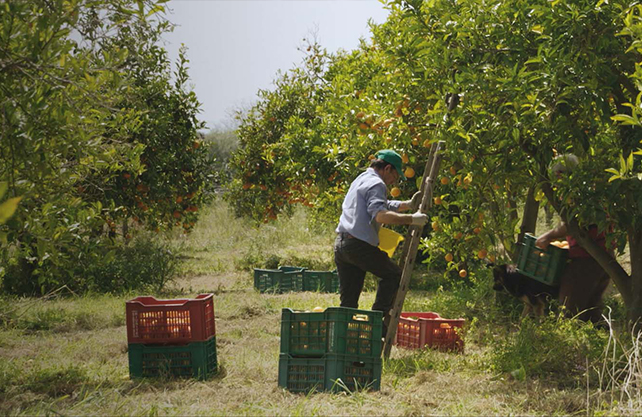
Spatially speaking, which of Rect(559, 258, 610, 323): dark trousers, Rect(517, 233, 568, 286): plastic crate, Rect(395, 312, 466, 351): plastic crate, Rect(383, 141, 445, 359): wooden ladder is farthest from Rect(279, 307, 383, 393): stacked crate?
Rect(559, 258, 610, 323): dark trousers

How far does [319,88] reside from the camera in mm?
11797

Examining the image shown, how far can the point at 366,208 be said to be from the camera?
491 cm

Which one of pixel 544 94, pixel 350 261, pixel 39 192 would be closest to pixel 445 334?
pixel 350 261

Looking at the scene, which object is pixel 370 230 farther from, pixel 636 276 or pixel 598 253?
pixel 636 276

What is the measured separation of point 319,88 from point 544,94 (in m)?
8.01

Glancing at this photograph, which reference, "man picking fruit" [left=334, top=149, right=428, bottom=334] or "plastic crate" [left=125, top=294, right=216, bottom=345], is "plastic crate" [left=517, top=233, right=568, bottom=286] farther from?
"plastic crate" [left=125, top=294, right=216, bottom=345]

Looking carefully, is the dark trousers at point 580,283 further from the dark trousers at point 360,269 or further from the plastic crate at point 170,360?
the plastic crate at point 170,360

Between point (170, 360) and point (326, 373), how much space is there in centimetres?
115

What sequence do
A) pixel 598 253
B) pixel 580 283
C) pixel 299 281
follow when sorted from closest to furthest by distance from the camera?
pixel 598 253
pixel 580 283
pixel 299 281

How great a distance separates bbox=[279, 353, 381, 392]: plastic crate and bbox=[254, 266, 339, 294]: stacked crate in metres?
5.56

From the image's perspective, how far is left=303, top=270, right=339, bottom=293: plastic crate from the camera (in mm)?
9703

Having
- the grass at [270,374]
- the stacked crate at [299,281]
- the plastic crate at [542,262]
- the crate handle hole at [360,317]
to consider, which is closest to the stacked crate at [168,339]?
the grass at [270,374]

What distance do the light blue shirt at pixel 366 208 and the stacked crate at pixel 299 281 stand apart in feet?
15.7

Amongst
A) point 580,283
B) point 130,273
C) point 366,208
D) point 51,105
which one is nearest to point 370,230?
point 366,208
